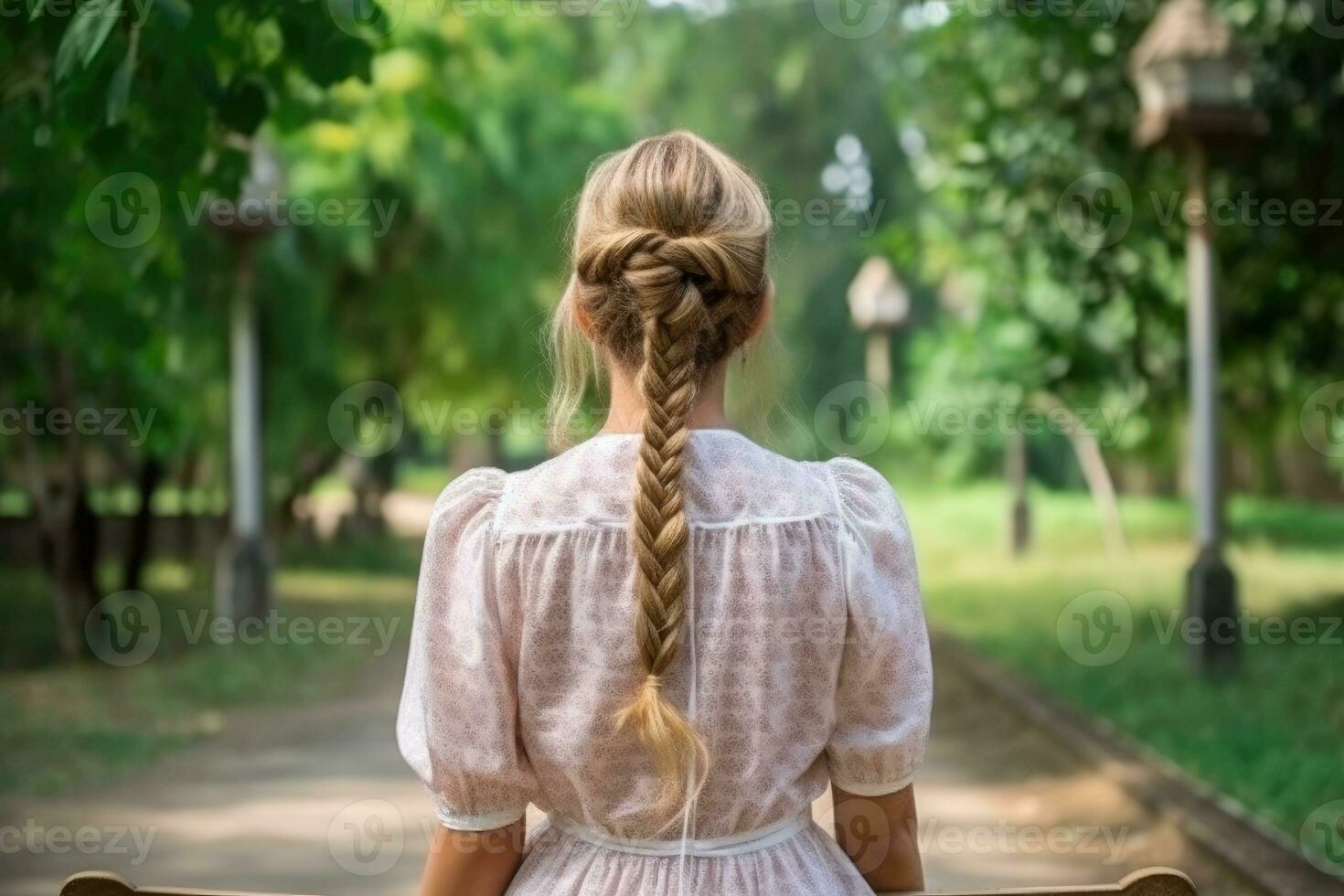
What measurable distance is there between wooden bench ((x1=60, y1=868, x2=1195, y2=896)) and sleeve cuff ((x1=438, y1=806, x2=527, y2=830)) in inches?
9.6

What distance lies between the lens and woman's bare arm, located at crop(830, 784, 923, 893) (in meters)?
2.12

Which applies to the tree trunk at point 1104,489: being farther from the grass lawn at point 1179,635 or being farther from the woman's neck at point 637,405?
the woman's neck at point 637,405

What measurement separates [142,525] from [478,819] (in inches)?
584

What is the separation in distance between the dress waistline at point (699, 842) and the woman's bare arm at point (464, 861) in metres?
0.10

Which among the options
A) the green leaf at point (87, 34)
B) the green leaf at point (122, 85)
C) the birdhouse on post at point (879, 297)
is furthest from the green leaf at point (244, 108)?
the birdhouse on post at point (879, 297)

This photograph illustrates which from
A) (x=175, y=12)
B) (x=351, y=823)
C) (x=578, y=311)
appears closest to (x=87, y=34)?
(x=175, y=12)

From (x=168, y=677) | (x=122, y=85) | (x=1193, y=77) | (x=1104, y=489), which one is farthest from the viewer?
(x=1104, y=489)

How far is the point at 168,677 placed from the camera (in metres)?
12.3

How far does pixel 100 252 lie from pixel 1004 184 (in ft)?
20.0

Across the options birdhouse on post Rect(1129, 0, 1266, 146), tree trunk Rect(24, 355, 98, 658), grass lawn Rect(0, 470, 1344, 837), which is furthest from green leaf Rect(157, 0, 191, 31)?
tree trunk Rect(24, 355, 98, 658)

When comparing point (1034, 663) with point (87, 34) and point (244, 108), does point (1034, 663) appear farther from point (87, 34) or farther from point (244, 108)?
point (87, 34)

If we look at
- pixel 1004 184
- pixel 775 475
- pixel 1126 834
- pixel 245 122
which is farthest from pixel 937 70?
pixel 775 475

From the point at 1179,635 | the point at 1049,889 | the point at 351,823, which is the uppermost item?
the point at 1049,889

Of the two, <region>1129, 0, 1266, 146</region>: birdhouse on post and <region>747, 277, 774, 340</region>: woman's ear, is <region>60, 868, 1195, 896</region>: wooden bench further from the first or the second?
<region>1129, 0, 1266, 146</region>: birdhouse on post
